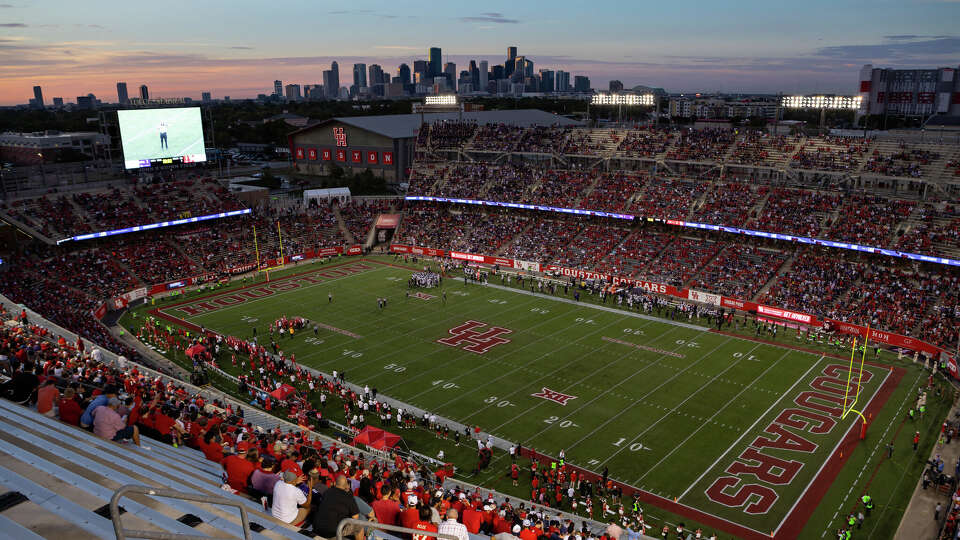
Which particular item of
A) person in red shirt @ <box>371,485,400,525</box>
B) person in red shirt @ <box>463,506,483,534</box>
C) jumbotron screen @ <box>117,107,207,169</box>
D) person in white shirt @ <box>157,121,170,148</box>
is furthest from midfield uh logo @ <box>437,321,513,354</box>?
person in white shirt @ <box>157,121,170,148</box>

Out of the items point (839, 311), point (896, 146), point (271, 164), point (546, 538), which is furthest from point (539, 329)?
point (271, 164)

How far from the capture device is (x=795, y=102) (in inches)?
2421

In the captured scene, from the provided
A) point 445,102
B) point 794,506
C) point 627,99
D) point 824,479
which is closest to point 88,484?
point 794,506

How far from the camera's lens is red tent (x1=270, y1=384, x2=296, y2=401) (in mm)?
27969

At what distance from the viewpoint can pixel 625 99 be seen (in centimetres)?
6825

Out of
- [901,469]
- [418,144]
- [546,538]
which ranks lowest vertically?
[901,469]

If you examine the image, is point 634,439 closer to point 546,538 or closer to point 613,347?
point 613,347

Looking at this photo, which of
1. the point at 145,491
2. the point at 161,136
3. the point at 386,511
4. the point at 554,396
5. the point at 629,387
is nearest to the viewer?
the point at 145,491

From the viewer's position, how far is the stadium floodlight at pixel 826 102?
5597 centimetres

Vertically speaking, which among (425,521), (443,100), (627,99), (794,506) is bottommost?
(794,506)

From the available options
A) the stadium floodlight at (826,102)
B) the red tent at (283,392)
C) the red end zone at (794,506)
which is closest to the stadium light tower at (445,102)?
the stadium floodlight at (826,102)

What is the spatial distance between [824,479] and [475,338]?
19.1 metres

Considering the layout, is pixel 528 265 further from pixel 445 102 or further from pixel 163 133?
pixel 445 102

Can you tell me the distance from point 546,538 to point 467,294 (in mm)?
34100
